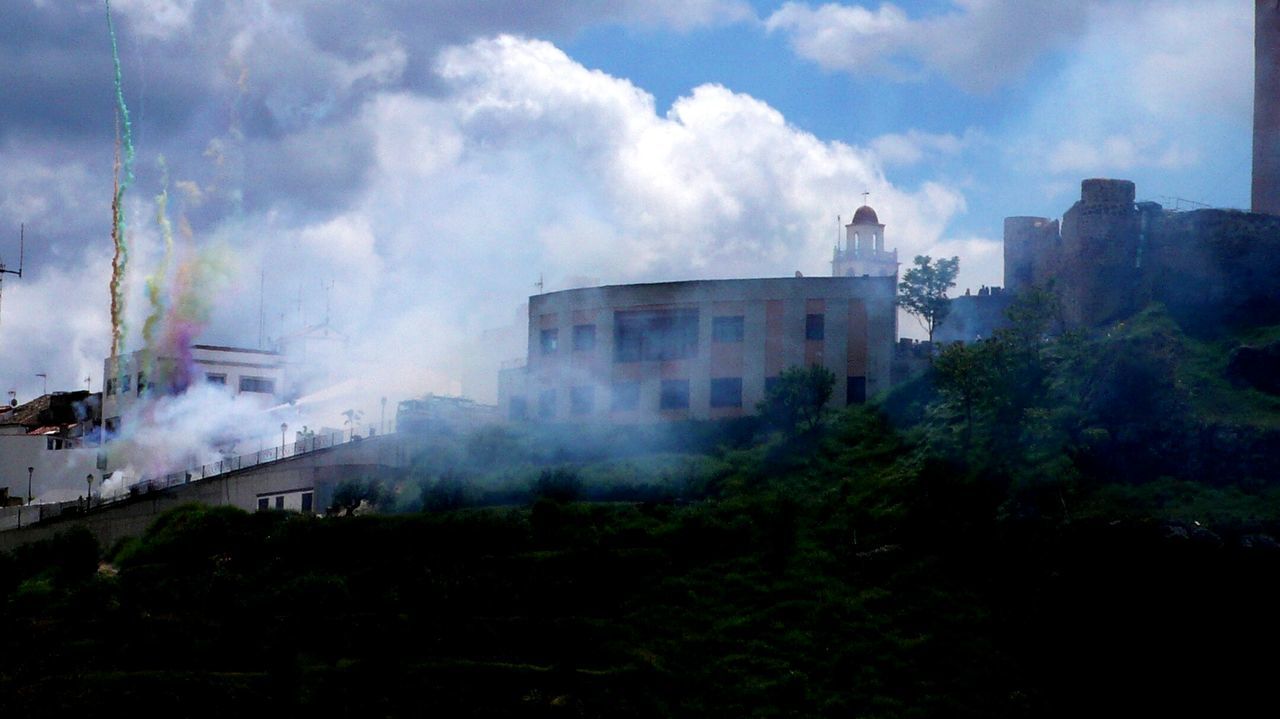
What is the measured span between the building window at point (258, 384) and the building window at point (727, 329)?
112ft

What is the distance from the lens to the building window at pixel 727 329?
6084 cm

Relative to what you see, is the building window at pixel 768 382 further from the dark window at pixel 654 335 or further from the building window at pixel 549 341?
the building window at pixel 549 341

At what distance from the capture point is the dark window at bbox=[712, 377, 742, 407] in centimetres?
6038

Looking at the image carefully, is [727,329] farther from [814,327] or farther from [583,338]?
[583,338]

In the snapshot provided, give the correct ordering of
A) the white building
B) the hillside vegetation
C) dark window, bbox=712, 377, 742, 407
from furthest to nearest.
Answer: the white building
dark window, bbox=712, 377, 742, 407
the hillside vegetation

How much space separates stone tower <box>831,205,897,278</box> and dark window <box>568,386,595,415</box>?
2243cm

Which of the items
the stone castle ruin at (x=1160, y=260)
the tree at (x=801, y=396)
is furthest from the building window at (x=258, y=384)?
the stone castle ruin at (x=1160, y=260)

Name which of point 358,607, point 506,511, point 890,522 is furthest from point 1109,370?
point 358,607

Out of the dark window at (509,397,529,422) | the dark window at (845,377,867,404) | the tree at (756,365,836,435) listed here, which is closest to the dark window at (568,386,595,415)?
the dark window at (509,397,529,422)

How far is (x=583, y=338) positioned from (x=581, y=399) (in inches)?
117

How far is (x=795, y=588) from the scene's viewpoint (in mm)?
40750

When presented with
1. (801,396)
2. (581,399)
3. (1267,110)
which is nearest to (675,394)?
(581,399)

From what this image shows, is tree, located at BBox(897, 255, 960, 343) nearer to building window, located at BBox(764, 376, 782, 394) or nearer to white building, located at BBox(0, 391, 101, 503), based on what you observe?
building window, located at BBox(764, 376, 782, 394)

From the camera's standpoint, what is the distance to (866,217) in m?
80.9
